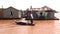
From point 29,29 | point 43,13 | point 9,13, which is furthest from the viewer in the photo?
point 43,13

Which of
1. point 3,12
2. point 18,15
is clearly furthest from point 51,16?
point 3,12

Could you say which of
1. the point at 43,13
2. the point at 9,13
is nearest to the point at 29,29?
the point at 9,13

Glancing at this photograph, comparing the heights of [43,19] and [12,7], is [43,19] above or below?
below

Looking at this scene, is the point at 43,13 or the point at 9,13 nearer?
the point at 9,13

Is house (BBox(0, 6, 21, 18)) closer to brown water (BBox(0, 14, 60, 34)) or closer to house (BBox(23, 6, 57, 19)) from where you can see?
house (BBox(23, 6, 57, 19))

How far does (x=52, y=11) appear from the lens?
28438 mm

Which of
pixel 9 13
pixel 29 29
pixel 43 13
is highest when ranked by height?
pixel 9 13

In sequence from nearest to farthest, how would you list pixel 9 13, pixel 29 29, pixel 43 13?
pixel 29 29 < pixel 9 13 < pixel 43 13

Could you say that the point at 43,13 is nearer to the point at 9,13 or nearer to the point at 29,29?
the point at 9,13

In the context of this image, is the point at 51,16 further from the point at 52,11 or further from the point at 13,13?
the point at 13,13

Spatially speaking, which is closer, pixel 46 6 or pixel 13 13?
pixel 13 13

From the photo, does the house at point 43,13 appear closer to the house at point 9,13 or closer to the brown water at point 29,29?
the house at point 9,13

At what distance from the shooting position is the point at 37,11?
28.0 m

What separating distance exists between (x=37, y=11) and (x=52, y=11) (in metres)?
2.26
